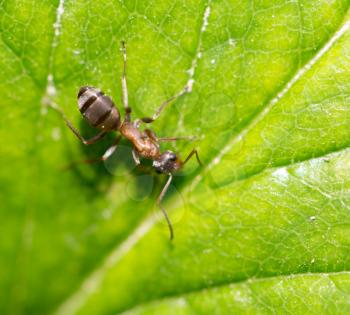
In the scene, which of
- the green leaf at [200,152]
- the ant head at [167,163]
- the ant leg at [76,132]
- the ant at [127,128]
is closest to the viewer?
the green leaf at [200,152]

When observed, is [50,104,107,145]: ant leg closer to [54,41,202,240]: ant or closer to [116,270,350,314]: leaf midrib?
[54,41,202,240]: ant

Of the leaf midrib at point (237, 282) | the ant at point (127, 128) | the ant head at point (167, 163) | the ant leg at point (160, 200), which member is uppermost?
the ant at point (127, 128)

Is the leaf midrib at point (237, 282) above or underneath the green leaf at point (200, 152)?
underneath

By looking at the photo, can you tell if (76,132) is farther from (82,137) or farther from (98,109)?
(98,109)

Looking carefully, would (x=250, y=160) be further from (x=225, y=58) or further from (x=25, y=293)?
(x=25, y=293)

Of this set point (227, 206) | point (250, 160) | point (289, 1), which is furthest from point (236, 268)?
point (289, 1)

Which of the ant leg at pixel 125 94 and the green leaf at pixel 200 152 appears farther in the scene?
the ant leg at pixel 125 94

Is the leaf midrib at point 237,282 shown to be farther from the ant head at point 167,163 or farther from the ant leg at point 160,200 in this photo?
the ant head at point 167,163

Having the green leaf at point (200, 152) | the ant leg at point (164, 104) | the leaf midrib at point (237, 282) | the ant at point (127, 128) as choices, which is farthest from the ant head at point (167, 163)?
the leaf midrib at point (237, 282)

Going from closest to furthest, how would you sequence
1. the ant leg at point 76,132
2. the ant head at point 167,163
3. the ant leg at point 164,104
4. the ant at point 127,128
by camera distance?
the ant leg at point 164,104
the ant at point 127,128
the ant leg at point 76,132
the ant head at point 167,163
